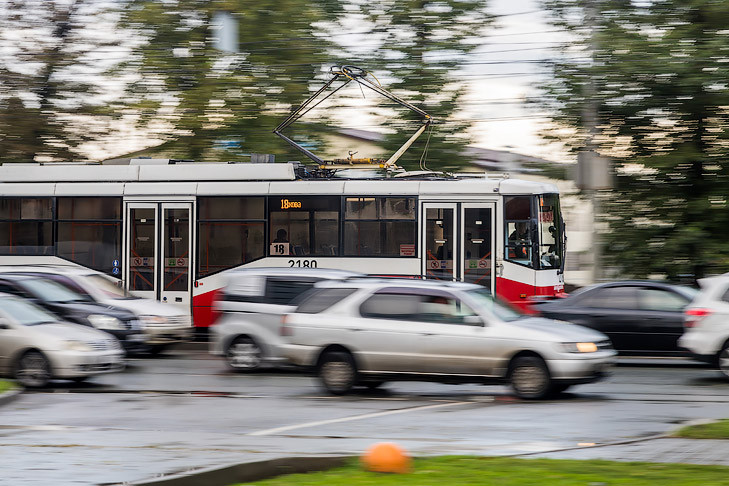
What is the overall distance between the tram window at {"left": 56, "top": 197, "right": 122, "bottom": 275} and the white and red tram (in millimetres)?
22

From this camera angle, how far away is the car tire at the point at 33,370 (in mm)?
15438

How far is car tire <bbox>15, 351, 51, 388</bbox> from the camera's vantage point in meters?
15.4

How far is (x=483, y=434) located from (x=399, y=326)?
141 inches

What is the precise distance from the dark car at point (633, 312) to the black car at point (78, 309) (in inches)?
285

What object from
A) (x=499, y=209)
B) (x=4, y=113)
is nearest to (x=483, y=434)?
(x=499, y=209)

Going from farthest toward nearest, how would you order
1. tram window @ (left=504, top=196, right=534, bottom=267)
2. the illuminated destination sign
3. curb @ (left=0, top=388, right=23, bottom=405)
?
1. the illuminated destination sign
2. tram window @ (left=504, top=196, right=534, bottom=267)
3. curb @ (left=0, top=388, right=23, bottom=405)

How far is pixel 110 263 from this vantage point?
2320 centimetres

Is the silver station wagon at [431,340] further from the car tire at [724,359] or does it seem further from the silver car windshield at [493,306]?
the car tire at [724,359]

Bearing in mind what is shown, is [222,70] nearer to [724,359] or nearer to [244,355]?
[244,355]

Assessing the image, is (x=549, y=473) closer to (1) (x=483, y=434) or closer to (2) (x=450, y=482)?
(2) (x=450, y=482)

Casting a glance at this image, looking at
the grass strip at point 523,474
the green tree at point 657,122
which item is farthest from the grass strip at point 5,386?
the green tree at point 657,122

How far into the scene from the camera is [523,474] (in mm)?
7996

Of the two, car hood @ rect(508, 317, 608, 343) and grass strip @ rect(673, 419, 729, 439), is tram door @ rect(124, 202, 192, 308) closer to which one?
car hood @ rect(508, 317, 608, 343)

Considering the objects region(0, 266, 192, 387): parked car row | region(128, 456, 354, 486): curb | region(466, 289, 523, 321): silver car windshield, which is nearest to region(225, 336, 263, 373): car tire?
region(0, 266, 192, 387): parked car row
